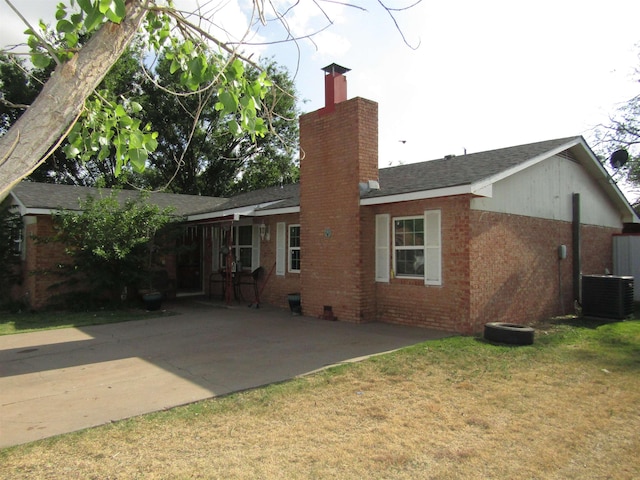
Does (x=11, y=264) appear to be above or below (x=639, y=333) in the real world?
above

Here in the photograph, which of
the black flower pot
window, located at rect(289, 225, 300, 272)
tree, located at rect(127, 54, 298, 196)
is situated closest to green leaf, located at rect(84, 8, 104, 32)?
window, located at rect(289, 225, 300, 272)

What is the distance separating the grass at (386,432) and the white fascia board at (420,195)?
128 inches

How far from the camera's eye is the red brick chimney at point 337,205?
10.2m

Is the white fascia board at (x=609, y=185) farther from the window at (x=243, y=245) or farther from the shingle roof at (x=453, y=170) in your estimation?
the window at (x=243, y=245)

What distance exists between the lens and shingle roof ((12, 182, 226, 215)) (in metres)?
13.1

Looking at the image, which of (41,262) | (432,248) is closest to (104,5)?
(432,248)

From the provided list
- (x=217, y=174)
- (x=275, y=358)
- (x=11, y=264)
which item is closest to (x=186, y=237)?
(x=11, y=264)

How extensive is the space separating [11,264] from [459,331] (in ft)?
41.8

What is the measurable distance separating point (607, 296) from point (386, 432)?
897 cm

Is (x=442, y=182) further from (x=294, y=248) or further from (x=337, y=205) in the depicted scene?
(x=294, y=248)

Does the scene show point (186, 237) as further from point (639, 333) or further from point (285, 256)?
point (639, 333)

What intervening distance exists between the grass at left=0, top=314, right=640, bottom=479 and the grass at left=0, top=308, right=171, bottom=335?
23.3 ft

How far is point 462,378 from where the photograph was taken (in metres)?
5.92

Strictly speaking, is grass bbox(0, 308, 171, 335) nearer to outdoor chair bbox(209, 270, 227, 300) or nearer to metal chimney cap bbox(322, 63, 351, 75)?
outdoor chair bbox(209, 270, 227, 300)
